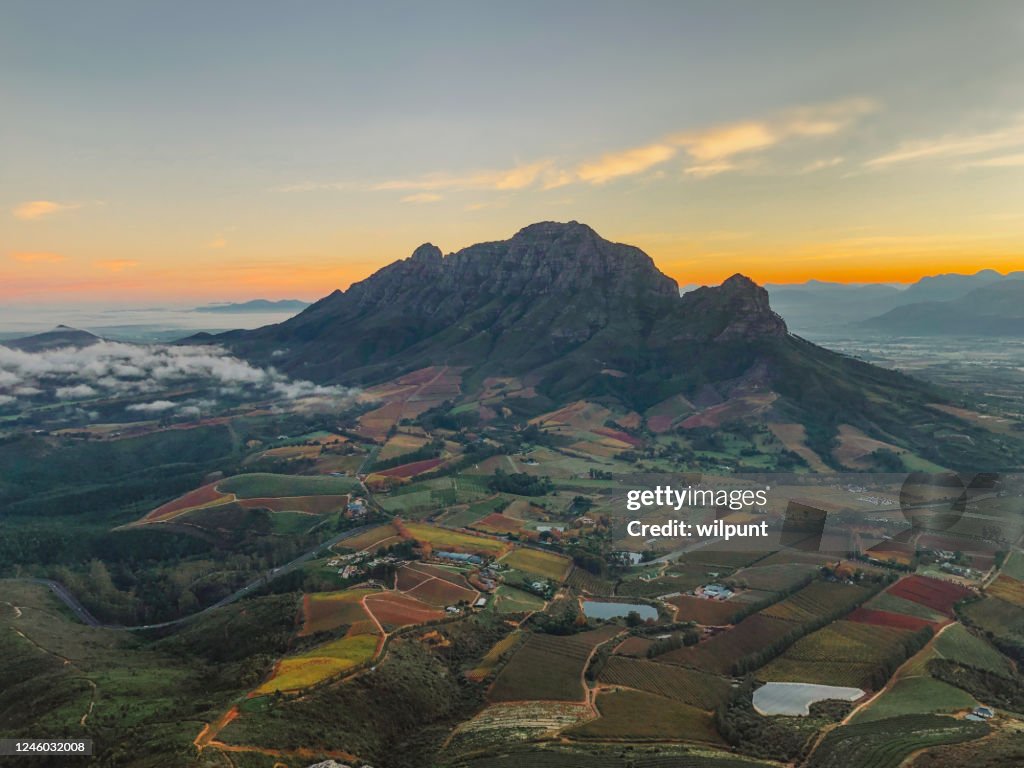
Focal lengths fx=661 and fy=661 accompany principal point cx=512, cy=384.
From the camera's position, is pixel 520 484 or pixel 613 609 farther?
pixel 520 484

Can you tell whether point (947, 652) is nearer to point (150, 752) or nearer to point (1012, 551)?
point (1012, 551)

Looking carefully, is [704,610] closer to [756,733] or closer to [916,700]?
[916,700]

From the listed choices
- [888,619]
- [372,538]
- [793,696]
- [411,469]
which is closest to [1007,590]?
[888,619]

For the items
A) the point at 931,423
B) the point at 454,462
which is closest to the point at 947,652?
the point at 454,462

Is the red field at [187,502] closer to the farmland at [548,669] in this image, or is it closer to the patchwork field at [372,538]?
the patchwork field at [372,538]

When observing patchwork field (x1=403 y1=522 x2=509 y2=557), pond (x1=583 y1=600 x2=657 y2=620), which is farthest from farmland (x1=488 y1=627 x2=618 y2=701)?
patchwork field (x1=403 y1=522 x2=509 y2=557)
